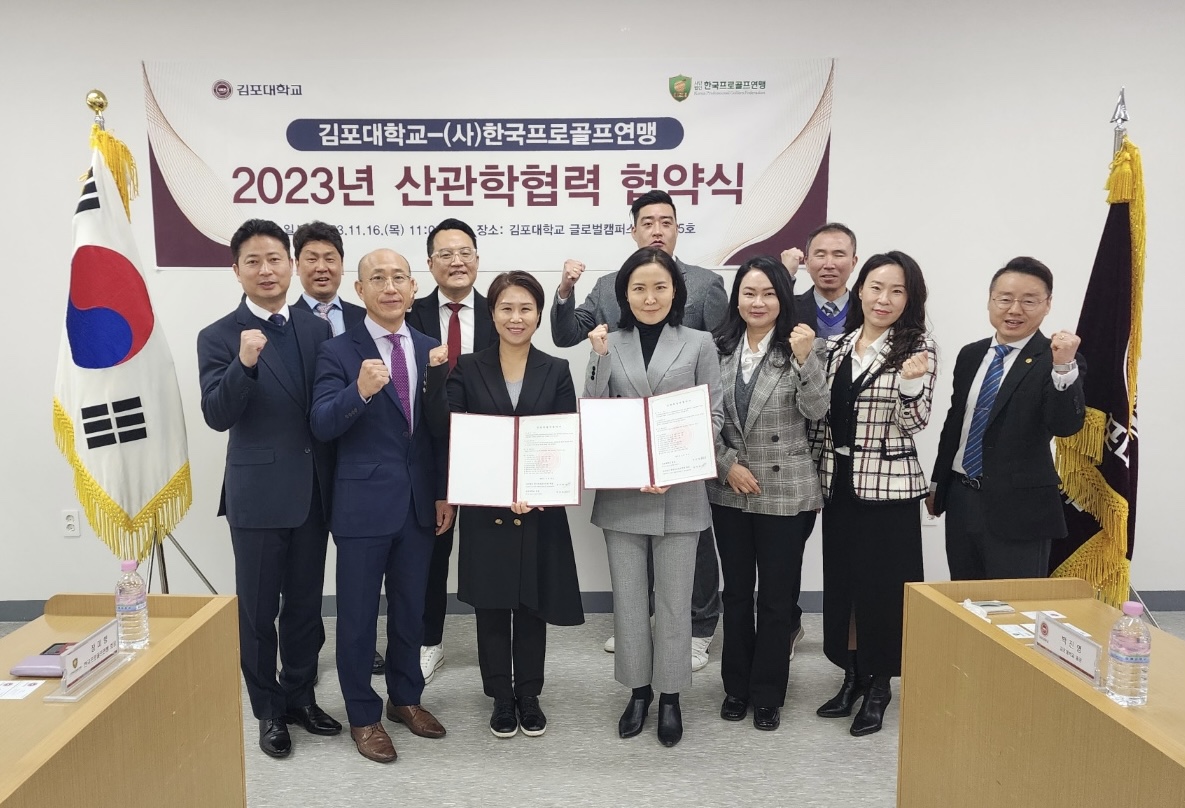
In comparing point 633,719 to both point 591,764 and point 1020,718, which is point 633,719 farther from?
point 1020,718

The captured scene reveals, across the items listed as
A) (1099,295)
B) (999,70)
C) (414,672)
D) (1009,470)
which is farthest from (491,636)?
(999,70)

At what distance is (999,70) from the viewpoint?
3.78m

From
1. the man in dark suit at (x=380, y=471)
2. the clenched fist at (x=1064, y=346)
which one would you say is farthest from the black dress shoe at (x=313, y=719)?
the clenched fist at (x=1064, y=346)

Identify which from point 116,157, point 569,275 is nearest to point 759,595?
point 569,275

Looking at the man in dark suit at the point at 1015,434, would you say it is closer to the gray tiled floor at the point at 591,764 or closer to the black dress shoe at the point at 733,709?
the gray tiled floor at the point at 591,764

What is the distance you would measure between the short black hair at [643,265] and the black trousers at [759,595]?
2.38ft

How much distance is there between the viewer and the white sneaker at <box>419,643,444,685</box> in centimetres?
326

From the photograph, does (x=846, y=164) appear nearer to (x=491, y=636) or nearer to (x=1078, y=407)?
(x=1078, y=407)

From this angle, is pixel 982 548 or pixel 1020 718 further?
pixel 982 548

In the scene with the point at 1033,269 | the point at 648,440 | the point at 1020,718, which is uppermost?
the point at 1033,269

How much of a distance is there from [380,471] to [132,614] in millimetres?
948

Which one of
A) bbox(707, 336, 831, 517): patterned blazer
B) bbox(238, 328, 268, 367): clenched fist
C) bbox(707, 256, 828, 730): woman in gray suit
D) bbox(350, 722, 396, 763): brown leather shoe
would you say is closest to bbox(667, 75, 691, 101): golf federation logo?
bbox(707, 256, 828, 730): woman in gray suit

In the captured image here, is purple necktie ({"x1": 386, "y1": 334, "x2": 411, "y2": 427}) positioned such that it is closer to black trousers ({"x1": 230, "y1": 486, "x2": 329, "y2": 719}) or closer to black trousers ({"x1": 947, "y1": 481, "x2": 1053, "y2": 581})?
black trousers ({"x1": 230, "y1": 486, "x2": 329, "y2": 719})

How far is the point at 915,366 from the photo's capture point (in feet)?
7.99
